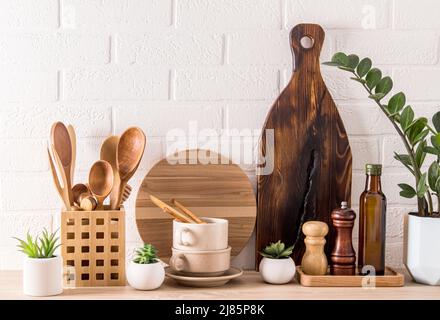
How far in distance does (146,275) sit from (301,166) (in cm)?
44

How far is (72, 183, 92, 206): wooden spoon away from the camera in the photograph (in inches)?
54.1

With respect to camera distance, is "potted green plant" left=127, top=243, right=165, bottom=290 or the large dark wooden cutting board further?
the large dark wooden cutting board

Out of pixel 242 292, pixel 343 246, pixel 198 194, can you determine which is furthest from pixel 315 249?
pixel 198 194


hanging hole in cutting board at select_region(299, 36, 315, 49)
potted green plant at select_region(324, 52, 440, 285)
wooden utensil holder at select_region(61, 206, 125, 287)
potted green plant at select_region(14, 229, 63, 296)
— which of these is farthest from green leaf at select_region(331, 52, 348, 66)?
potted green plant at select_region(14, 229, 63, 296)

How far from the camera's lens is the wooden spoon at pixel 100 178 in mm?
1337

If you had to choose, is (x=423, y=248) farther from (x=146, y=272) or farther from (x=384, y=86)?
(x=146, y=272)

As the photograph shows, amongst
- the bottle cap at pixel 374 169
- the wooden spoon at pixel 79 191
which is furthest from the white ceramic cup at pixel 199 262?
the bottle cap at pixel 374 169

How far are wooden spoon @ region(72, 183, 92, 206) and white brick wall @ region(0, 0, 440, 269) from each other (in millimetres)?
105

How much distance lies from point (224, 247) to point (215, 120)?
31cm

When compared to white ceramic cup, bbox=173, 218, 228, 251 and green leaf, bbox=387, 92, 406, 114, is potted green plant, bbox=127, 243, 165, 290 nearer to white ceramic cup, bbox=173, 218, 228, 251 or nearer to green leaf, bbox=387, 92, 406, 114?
white ceramic cup, bbox=173, 218, 228, 251

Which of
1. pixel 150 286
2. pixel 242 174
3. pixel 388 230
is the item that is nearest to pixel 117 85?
pixel 242 174

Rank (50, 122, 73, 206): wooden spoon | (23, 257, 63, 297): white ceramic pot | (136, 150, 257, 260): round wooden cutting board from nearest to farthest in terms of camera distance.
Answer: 1. (23, 257, 63, 297): white ceramic pot
2. (50, 122, 73, 206): wooden spoon
3. (136, 150, 257, 260): round wooden cutting board

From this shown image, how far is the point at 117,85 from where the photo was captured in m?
1.49
